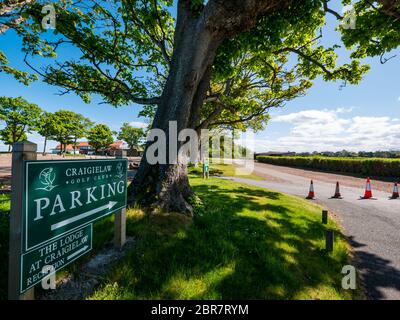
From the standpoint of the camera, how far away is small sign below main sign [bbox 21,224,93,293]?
1907 mm

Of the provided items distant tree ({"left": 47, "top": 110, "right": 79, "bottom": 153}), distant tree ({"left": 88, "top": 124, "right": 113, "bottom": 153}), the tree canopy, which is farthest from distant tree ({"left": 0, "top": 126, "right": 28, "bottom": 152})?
the tree canopy

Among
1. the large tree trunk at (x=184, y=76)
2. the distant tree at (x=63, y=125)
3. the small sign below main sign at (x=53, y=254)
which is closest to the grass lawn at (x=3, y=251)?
the small sign below main sign at (x=53, y=254)

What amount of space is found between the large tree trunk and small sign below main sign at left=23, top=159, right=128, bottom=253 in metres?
1.89

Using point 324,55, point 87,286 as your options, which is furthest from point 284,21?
point 87,286

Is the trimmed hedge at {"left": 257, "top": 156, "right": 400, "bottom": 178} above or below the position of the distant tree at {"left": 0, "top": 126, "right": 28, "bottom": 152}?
below

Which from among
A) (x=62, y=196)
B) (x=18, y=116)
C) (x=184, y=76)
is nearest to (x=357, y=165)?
(x=184, y=76)

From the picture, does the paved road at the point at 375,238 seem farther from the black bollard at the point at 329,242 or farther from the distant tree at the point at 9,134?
the distant tree at the point at 9,134

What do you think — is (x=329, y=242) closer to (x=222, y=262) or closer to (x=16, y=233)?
(x=222, y=262)

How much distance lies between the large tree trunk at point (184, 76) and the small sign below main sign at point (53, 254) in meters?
2.30

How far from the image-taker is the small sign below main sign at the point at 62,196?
1.92 m

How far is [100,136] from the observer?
77562 mm

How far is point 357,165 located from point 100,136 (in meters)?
77.9

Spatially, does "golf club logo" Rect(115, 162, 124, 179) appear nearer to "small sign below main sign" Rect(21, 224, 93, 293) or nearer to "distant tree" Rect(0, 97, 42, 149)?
"small sign below main sign" Rect(21, 224, 93, 293)
